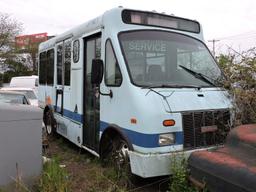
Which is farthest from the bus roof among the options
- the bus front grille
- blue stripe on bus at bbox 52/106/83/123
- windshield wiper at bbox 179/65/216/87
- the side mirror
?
the bus front grille

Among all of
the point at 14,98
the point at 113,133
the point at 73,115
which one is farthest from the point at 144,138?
the point at 14,98

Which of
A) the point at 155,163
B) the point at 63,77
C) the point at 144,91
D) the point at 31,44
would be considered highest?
the point at 31,44

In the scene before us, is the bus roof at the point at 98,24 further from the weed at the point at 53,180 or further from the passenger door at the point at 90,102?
the weed at the point at 53,180

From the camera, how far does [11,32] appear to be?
39656mm

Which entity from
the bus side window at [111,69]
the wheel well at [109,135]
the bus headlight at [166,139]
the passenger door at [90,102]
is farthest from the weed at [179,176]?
the passenger door at [90,102]

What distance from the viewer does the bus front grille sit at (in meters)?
4.94

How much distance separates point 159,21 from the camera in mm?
6051

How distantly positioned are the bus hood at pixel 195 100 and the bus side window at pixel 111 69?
83 centimetres

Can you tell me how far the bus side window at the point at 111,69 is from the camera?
5.50 m

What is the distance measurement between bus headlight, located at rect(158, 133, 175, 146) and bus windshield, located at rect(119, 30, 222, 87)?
0.82 meters

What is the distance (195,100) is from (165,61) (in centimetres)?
95

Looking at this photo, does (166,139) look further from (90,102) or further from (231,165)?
(90,102)

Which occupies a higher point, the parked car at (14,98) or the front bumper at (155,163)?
the parked car at (14,98)

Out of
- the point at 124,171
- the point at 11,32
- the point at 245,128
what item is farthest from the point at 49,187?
the point at 11,32
